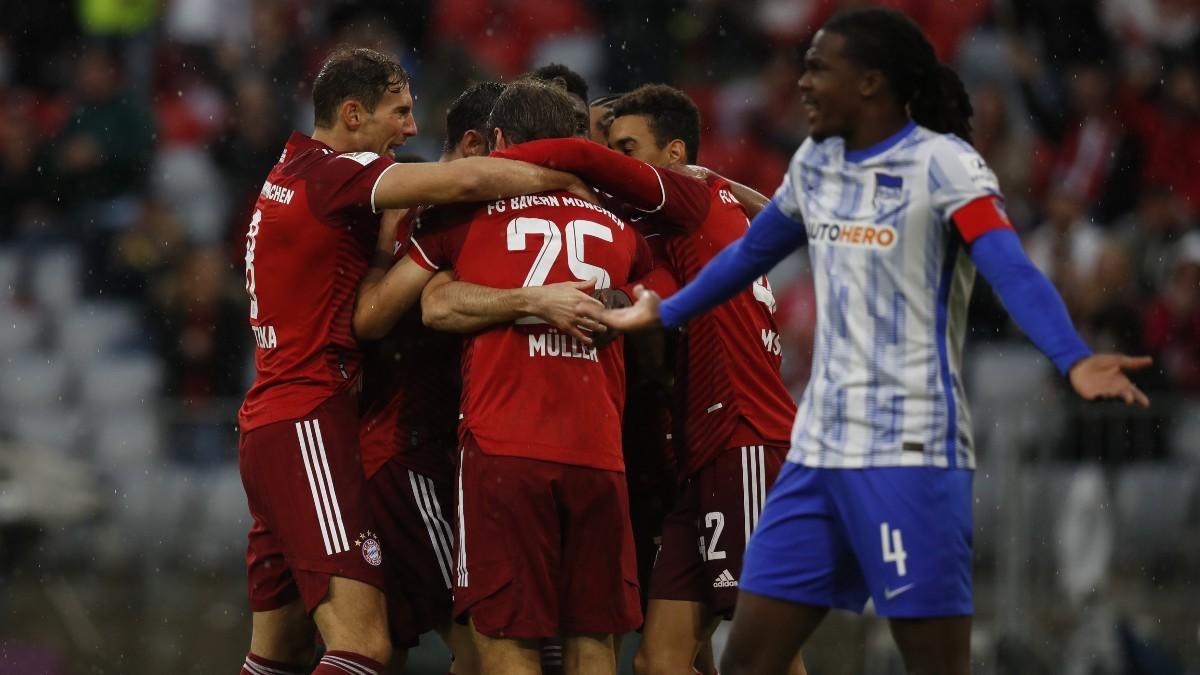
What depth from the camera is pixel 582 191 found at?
5734mm

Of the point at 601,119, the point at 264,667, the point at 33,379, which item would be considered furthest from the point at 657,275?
the point at 33,379

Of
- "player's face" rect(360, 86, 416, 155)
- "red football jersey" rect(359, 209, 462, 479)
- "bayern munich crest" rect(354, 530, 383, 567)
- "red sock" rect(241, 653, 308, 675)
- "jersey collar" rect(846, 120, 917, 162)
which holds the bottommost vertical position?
"red sock" rect(241, 653, 308, 675)

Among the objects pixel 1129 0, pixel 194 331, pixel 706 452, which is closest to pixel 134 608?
pixel 194 331

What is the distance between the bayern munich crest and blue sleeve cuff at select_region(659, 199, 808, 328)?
4.70 ft

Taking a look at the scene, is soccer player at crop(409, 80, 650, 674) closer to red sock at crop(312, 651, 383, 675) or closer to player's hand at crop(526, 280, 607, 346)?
player's hand at crop(526, 280, 607, 346)

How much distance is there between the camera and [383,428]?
6.20 meters

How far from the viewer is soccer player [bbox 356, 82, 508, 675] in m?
6.12

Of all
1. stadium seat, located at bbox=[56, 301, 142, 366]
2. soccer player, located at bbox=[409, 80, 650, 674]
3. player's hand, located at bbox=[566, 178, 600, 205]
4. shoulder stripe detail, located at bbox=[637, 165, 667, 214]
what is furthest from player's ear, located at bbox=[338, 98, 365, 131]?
stadium seat, located at bbox=[56, 301, 142, 366]

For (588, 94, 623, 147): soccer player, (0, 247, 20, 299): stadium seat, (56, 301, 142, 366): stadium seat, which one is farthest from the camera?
(0, 247, 20, 299): stadium seat

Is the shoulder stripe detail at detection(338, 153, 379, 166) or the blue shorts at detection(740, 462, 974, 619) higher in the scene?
the shoulder stripe detail at detection(338, 153, 379, 166)

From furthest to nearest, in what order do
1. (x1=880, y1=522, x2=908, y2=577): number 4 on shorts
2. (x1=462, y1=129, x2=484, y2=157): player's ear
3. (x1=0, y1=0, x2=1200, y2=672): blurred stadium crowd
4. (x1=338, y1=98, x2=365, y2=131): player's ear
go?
(x1=0, y1=0, x2=1200, y2=672): blurred stadium crowd
(x1=462, y1=129, x2=484, y2=157): player's ear
(x1=338, y1=98, x2=365, y2=131): player's ear
(x1=880, y1=522, x2=908, y2=577): number 4 on shorts

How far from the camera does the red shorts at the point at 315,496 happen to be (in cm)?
566

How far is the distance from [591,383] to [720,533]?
2.72 feet

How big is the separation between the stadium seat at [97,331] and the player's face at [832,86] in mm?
9159
